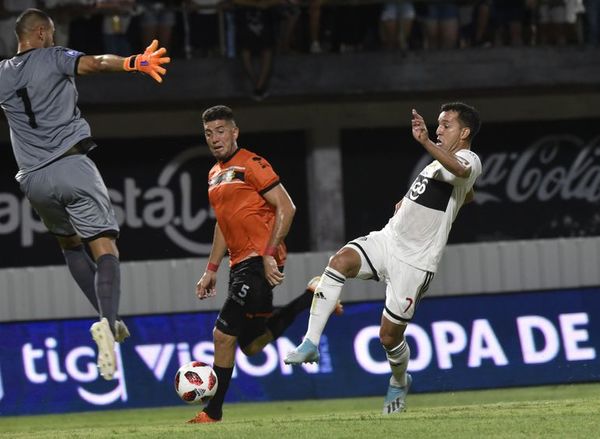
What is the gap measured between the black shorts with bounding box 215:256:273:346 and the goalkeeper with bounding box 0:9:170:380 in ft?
4.16

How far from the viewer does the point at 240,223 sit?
9484 mm

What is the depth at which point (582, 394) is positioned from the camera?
13125mm

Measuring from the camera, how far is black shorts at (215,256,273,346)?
9.41 metres

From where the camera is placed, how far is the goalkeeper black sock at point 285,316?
1000 cm

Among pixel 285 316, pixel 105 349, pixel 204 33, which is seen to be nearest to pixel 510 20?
pixel 204 33

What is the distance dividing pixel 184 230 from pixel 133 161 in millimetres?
1239

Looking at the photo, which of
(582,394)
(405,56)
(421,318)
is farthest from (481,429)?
(405,56)

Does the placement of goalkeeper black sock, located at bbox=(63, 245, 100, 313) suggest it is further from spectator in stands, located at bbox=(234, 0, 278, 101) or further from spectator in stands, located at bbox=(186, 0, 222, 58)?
spectator in stands, located at bbox=(186, 0, 222, 58)

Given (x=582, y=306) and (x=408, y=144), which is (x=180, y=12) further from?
(x=582, y=306)

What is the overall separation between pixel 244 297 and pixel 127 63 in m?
2.23

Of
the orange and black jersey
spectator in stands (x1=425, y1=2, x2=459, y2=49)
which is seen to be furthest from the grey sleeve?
spectator in stands (x1=425, y1=2, x2=459, y2=49)

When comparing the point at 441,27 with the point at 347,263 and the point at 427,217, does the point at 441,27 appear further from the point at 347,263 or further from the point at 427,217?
the point at 347,263

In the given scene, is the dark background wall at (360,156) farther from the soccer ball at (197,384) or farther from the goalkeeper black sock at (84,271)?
the goalkeeper black sock at (84,271)

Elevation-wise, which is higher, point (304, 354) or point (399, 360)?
point (304, 354)
